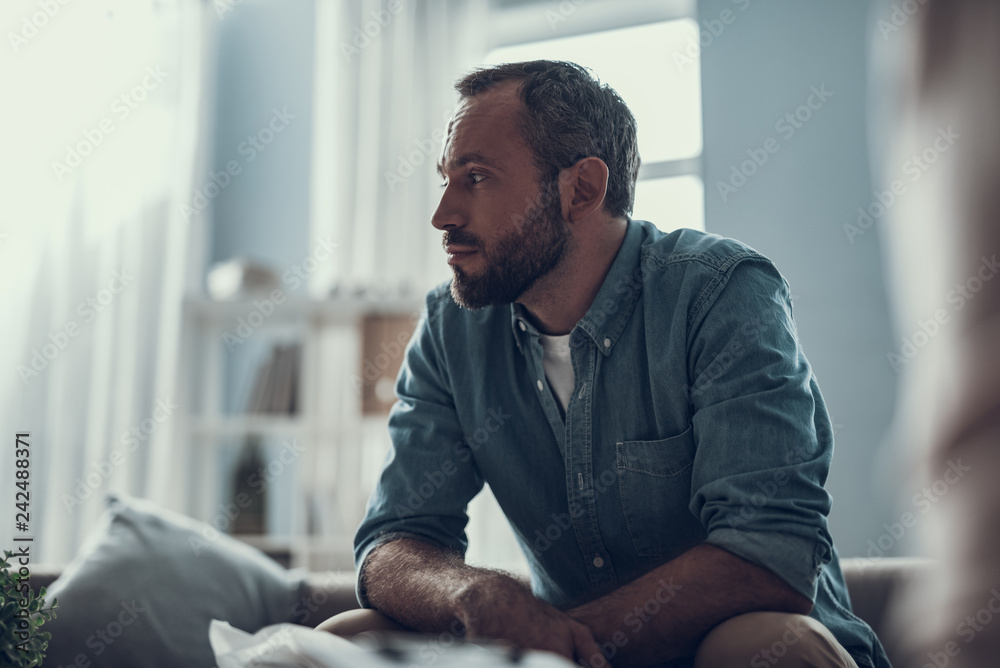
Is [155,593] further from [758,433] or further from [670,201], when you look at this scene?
[670,201]

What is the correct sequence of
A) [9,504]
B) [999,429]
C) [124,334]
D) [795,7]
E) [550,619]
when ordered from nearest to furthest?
[999,429], [550,619], [9,504], [795,7], [124,334]

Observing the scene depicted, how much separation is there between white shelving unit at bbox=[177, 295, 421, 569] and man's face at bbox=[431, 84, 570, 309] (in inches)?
51.5

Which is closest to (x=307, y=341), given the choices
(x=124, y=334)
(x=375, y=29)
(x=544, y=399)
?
(x=124, y=334)

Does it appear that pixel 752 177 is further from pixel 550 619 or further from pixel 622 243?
pixel 550 619

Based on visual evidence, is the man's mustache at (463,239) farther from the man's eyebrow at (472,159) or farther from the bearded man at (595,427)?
the man's eyebrow at (472,159)

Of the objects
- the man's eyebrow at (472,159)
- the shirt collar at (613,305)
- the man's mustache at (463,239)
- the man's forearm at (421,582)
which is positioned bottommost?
the man's forearm at (421,582)

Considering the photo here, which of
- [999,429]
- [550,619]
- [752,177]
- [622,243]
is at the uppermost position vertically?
[752,177]

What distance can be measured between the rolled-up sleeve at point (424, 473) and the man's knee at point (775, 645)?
1.51ft

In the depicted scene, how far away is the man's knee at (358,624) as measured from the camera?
0.99m

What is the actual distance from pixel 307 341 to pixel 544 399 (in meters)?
1.56

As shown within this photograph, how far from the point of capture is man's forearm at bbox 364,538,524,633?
912 mm

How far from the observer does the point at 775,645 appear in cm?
75

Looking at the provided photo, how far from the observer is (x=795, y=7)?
2.47 meters

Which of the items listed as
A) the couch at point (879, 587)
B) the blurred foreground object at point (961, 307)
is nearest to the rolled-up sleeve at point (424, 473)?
the couch at point (879, 587)
